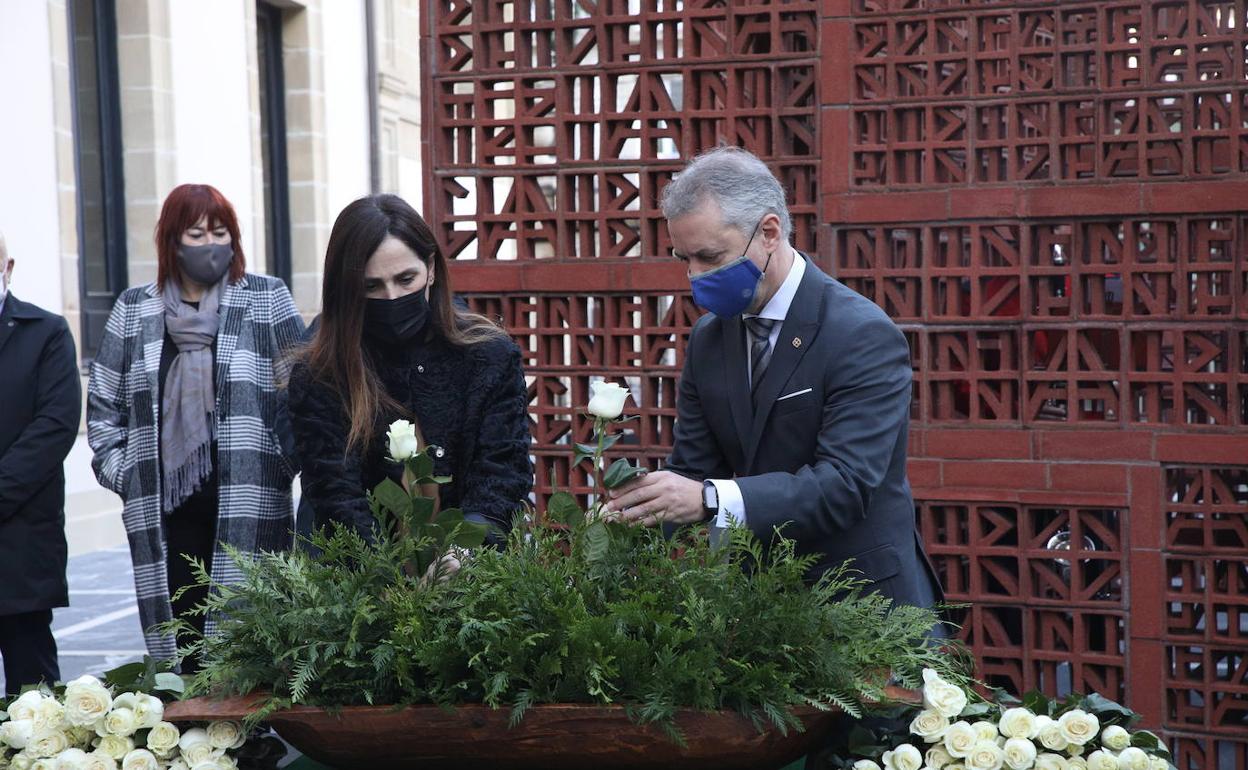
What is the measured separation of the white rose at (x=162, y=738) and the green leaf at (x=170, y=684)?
0.11m

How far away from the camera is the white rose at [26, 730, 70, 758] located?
220cm

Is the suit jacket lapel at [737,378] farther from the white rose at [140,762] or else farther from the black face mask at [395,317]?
the white rose at [140,762]

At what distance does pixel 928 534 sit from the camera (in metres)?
4.23

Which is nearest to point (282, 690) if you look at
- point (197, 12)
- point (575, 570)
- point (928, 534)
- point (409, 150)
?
point (575, 570)

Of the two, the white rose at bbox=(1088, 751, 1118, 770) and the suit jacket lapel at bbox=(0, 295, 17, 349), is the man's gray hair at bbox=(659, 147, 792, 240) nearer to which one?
the white rose at bbox=(1088, 751, 1118, 770)

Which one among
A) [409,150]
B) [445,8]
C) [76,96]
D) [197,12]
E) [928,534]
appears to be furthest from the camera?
[409,150]

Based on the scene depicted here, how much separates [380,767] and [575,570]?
0.40 meters

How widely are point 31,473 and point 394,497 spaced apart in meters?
2.77

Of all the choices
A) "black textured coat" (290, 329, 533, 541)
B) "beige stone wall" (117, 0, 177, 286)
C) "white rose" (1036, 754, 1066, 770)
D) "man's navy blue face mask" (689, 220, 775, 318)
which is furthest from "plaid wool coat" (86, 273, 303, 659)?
"beige stone wall" (117, 0, 177, 286)

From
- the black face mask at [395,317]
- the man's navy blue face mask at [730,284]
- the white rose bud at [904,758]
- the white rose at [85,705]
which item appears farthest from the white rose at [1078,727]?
the black face mask at [395,317]

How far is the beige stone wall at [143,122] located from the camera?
1159 centimetres

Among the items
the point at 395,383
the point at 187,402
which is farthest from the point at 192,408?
the point at 395,383

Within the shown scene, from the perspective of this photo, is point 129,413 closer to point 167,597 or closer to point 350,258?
point 167,597

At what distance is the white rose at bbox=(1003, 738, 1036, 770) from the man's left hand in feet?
2.08
